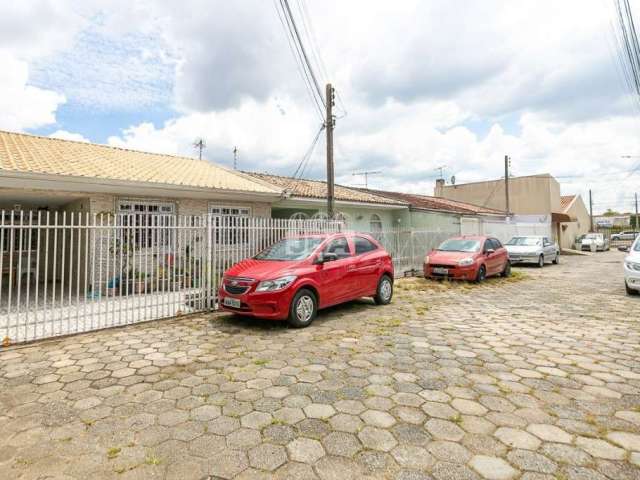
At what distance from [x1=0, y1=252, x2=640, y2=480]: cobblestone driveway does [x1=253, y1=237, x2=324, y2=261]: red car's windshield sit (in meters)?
1.36

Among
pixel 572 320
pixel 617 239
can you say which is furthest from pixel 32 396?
pixel 617 239

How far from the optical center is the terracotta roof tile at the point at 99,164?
8227mm

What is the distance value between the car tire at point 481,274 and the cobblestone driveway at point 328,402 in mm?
5278

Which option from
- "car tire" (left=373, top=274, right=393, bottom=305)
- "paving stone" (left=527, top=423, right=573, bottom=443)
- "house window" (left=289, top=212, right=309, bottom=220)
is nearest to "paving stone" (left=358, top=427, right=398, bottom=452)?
"paving stone" (left=527, top=423, right=573, bottom=443)

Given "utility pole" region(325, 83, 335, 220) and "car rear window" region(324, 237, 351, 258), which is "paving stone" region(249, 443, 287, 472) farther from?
"utility pole" region(325, 83, 335, 220)

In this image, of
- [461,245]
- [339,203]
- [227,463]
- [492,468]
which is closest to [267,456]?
[227,463]

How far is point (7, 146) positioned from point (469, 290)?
13010mm

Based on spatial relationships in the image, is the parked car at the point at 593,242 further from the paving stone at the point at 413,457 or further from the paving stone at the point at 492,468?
the paving stone at the point at 413,457

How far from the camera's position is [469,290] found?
10.1 m

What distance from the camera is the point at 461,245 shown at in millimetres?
12422

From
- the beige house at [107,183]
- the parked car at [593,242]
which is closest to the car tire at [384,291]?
the beige house at [107,183]

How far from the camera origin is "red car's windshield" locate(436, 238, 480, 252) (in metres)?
12.0

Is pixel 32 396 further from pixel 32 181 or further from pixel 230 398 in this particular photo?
pixel 32 181

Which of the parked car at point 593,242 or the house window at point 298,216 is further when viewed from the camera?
the parked car at point 593,242
